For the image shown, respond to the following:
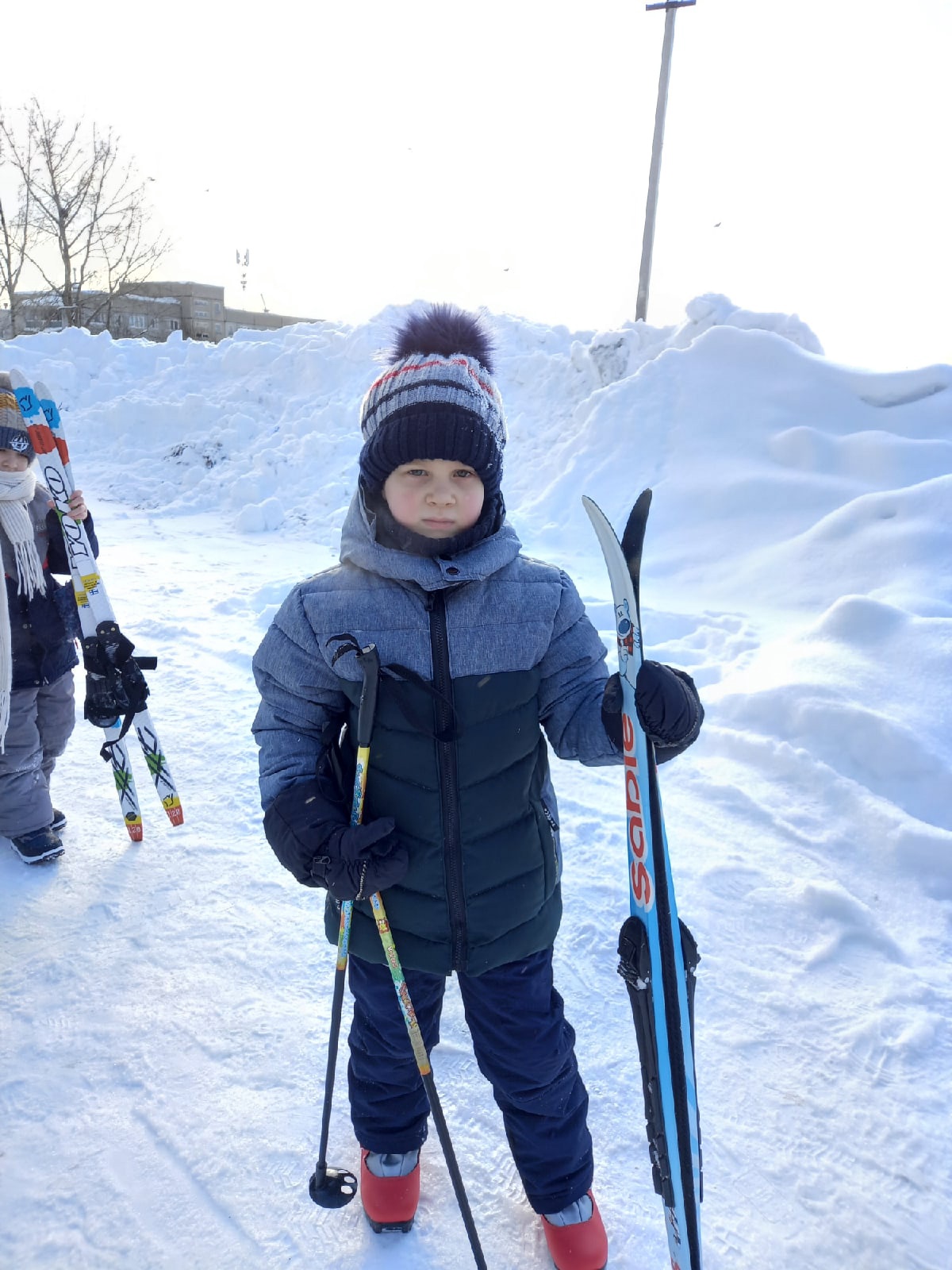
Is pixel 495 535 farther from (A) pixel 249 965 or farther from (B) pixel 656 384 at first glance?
(B) pixel 656 384

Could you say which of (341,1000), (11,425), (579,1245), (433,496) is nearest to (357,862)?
(341,1000)

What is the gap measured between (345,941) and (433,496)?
0.91 meters

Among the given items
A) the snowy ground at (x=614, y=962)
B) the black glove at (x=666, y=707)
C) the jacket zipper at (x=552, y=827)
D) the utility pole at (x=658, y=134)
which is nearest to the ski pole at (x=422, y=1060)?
the snowy ground at (x=614, y=962)

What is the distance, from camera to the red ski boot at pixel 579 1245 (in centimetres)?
159

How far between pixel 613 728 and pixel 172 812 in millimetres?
2166

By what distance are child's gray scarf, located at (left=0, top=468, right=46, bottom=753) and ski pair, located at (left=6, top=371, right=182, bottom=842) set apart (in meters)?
0.11

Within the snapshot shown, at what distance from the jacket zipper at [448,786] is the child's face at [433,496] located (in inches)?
6.4

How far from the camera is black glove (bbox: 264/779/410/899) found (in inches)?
55.2

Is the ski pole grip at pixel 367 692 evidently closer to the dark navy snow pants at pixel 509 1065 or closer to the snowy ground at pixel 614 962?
the dark navy snow pants at pixel 509 1065

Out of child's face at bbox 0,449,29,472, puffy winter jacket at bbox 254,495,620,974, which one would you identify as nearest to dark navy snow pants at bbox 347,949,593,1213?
puffy winter jacket at bbox 254,495,620,974

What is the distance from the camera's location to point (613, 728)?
5.07 feet

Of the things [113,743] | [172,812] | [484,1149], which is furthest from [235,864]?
[484,1149]

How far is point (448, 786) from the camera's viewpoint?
1509mm

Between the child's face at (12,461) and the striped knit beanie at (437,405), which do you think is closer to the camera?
the striped knit beanie at (437,405)
